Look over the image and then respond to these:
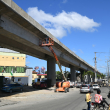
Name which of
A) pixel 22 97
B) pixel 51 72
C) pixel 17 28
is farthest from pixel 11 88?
pixel 51 72

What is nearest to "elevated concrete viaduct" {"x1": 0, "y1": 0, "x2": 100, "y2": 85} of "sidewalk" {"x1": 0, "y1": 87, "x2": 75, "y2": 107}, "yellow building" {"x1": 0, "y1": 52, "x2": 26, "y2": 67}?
"sidewalk" {"x1": 0, "y1": 87, "x2": 75, "y2": 107}

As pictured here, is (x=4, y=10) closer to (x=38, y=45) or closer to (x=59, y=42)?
(x=38, y=45)

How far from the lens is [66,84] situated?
30359mm

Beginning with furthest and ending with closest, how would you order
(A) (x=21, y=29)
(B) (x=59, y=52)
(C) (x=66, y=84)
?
(B) (x=59, y=52)
(C) (x=66, y=84)
(A) (x=21, y=29)

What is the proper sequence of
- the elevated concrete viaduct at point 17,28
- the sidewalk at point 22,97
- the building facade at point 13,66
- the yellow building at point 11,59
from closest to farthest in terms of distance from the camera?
the sidewalk at point 22,97 < the elevated concrete viaduct at point 17,28 < the building facade at point 13,66 < the yellow building at point 11,59

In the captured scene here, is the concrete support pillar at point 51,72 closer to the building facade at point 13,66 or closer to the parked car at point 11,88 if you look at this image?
the parked car at point 11,88

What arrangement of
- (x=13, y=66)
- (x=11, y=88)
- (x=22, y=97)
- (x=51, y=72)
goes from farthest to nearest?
(x=13, y=66)
(x=51, y=72)
(x=11, y=88)
(x=22, y=97)

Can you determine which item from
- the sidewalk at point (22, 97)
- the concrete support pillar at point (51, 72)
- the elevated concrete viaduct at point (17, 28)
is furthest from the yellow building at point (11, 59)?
the sidewalk at point (22, 97)

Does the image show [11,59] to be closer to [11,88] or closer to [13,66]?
[13,66]

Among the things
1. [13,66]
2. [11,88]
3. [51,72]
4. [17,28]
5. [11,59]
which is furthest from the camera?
[11,59]

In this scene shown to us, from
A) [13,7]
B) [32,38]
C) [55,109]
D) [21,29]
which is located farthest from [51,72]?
[55,109]

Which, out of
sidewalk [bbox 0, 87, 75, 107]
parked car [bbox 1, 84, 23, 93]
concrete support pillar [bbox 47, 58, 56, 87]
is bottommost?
sidewalk [bbox 0, 87, 75, 107]

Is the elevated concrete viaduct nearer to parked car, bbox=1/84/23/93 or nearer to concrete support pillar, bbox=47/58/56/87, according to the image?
parked car, bbox=1/84/23/93

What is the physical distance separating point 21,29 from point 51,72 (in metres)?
21.8
